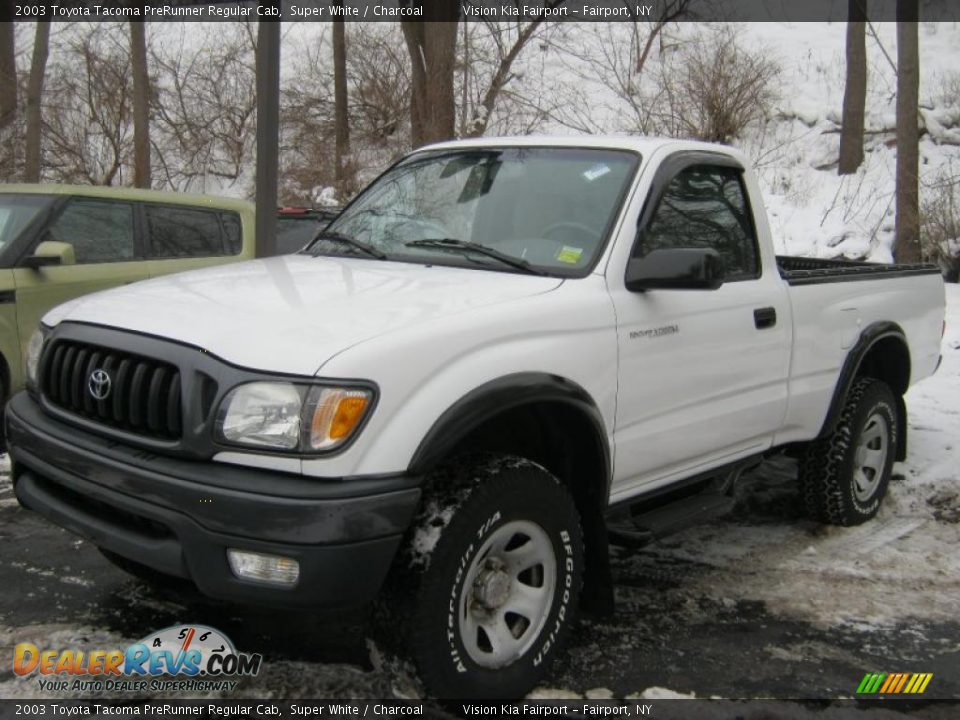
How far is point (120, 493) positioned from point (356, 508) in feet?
2.50

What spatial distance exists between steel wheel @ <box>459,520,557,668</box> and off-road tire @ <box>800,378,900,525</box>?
7.66 ft

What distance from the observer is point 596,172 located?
12.9ft

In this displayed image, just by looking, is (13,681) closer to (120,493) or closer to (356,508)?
(120,493)

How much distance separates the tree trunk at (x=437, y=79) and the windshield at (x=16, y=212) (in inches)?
289

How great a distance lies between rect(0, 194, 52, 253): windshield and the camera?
250 inches

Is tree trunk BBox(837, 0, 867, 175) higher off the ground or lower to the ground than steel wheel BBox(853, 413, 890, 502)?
higher

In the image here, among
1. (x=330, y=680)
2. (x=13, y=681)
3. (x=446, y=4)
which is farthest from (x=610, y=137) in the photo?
(x=446, y=4)

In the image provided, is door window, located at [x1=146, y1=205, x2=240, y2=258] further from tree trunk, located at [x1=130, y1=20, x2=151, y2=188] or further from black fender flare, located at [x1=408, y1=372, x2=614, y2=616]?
tree trunk, located at [x1=130, y1=20, x2=151, y2=188]

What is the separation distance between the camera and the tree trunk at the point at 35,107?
16.6m

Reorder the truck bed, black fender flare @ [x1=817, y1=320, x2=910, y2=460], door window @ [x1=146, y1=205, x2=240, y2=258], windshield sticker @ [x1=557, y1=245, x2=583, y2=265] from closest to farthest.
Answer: windshield sticker @ [x1=557, y1=245, x2=583, y2=265] → the truck bed → black fender flare @ [x1=817, y1=320, x2=910, y2=460] → door window @ [x1=146, y1=205, x2=240, y2=258]

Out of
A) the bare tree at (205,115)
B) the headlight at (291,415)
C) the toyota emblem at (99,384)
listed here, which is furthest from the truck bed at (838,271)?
the bare tree at (205,115)

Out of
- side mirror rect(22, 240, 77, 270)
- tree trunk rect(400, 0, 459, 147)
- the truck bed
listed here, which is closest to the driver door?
the truck bed

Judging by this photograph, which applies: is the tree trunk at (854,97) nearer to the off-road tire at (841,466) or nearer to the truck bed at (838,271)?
the truck bed at (838,271)

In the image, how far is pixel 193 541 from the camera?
8.80 feet
